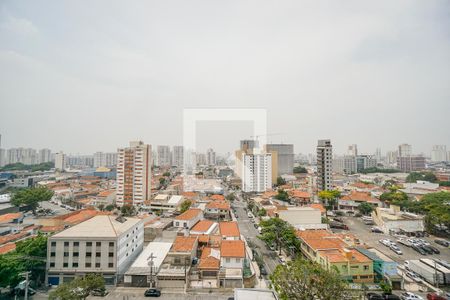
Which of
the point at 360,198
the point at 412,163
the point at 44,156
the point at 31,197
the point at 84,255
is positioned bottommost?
the point at 84,255

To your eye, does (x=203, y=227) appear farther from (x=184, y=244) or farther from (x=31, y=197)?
(x=31, y=197)

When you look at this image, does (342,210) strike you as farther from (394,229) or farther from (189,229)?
(189,229)

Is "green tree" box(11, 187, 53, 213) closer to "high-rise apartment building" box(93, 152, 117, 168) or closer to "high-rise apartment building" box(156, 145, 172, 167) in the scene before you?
"high-rise apartment building" box(156, 145, 172, 167)

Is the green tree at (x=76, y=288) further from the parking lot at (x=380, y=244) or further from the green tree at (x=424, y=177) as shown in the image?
the green tree at (x=424, y=177)

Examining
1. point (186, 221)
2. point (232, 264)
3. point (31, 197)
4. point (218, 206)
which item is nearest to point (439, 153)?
point (218, 206)

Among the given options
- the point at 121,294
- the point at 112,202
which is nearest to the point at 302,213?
the point at 121,294

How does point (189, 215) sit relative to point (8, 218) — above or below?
above
